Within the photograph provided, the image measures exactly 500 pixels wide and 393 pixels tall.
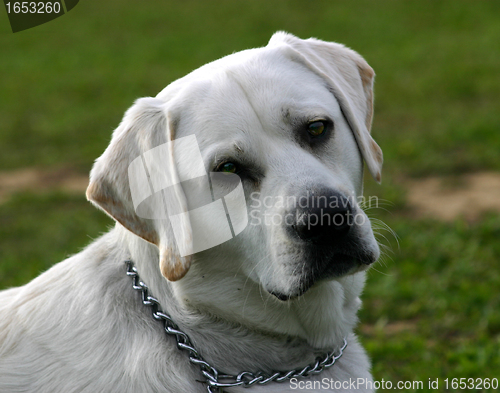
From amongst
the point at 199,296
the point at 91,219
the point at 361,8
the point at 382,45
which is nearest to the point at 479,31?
the point at 382,45

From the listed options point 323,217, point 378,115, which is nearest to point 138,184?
point 323,217

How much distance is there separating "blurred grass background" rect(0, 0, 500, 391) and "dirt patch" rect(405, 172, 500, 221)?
0.58ft

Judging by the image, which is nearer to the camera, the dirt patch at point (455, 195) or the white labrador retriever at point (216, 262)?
the white labrador retriever at point (216, 262)

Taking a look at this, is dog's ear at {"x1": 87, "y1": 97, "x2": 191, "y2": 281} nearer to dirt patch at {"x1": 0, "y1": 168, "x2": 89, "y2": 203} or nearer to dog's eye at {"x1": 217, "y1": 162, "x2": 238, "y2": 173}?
dog's eye at {"x1": 217, "y1": 162, "x2": 238, "y2": 173}

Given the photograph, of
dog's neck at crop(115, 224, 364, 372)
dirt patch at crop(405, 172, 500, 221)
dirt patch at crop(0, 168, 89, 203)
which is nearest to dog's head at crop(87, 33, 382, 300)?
dog's neck at crop(115, 224, 364, 372)

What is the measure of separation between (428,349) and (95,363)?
9.07 feet

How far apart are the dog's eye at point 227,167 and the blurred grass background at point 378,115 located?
2049 millimetres

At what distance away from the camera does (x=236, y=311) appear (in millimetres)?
3092

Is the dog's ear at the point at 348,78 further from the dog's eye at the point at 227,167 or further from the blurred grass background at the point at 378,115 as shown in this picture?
the blurred grass background at the point at 378,115

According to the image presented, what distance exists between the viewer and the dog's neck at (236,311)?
3072mm

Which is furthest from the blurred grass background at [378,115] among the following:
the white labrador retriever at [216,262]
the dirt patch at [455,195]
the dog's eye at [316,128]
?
the dog's eye at [316,128]

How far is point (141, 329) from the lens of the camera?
9.87 ft

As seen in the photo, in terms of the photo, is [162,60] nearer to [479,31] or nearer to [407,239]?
[479,31]

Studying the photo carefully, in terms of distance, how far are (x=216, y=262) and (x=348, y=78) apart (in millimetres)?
1363
